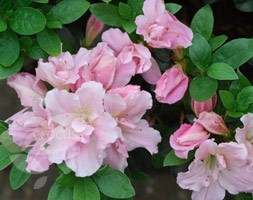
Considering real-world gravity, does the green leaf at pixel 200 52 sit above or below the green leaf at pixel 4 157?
above

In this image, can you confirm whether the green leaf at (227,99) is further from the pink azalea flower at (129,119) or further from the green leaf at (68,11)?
the green leaf at (68,11)

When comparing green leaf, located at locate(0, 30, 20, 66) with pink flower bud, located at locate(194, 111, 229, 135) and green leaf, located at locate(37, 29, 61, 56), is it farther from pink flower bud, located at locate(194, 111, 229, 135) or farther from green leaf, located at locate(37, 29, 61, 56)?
pink flower bud, located at locate(194, 111, 229, 135)

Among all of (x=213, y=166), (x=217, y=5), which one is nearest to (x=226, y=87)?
(x=213, y=166)

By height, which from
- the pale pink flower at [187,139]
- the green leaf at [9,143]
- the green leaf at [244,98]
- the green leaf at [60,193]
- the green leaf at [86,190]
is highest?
the green leaf at [244,98]

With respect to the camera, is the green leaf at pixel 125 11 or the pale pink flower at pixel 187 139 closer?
the pale pink flower at pixel 187 139

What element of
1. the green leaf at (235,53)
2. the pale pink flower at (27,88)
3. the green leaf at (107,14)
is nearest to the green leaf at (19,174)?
the pale pink flower at (27,88)

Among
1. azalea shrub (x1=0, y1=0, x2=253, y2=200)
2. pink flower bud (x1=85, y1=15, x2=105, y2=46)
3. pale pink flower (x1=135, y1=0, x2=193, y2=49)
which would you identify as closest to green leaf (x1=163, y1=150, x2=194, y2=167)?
azalea shrub (x1=0, y1=0, x2=253, y2=200)

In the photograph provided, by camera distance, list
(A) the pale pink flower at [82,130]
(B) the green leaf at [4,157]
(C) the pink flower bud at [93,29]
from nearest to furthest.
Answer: (A) the pale pink flower at [82,130], (B) the green leaf at [4,157], (C) the pink flower bud at [93,29]
